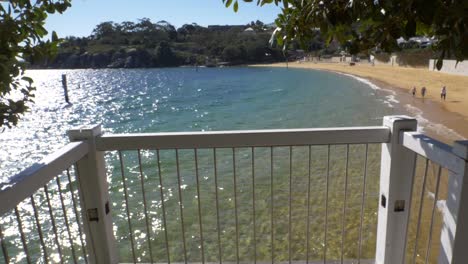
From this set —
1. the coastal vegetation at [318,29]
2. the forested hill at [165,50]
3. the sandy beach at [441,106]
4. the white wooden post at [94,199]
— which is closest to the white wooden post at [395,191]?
the coastal vegetation at [318,29]

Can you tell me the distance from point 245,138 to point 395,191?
0.93 m

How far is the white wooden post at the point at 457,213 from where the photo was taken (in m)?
1.36

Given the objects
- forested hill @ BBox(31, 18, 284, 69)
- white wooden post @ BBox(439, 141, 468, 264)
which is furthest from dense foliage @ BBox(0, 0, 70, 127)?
forested hill @ BBox(31, 18, 284, 69)

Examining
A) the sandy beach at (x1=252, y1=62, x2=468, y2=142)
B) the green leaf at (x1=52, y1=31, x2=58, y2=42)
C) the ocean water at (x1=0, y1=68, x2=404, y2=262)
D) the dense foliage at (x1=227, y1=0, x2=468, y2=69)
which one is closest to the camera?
the dense foliage at (x1=227, y1=0, x2=468, y2=69)

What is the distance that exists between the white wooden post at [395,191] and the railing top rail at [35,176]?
1.73 m

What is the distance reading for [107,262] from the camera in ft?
7.16

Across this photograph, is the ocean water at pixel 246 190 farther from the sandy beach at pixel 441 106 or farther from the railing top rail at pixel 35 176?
the sandy beach at pixel 441 106

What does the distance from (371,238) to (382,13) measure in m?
4.90

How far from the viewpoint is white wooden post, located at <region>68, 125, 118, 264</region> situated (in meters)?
1.99

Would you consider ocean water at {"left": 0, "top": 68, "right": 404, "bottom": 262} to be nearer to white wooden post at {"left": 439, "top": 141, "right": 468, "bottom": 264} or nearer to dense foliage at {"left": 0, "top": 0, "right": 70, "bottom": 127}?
dense foliage at {"left": 0, "top": 0, "right": 70, "bottom": 127}

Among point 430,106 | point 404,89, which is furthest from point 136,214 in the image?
point 404,89

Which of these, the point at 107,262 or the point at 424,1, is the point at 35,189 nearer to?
the point at 107,262

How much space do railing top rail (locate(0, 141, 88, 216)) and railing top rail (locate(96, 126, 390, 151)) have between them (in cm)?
23

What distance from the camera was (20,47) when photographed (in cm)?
125
